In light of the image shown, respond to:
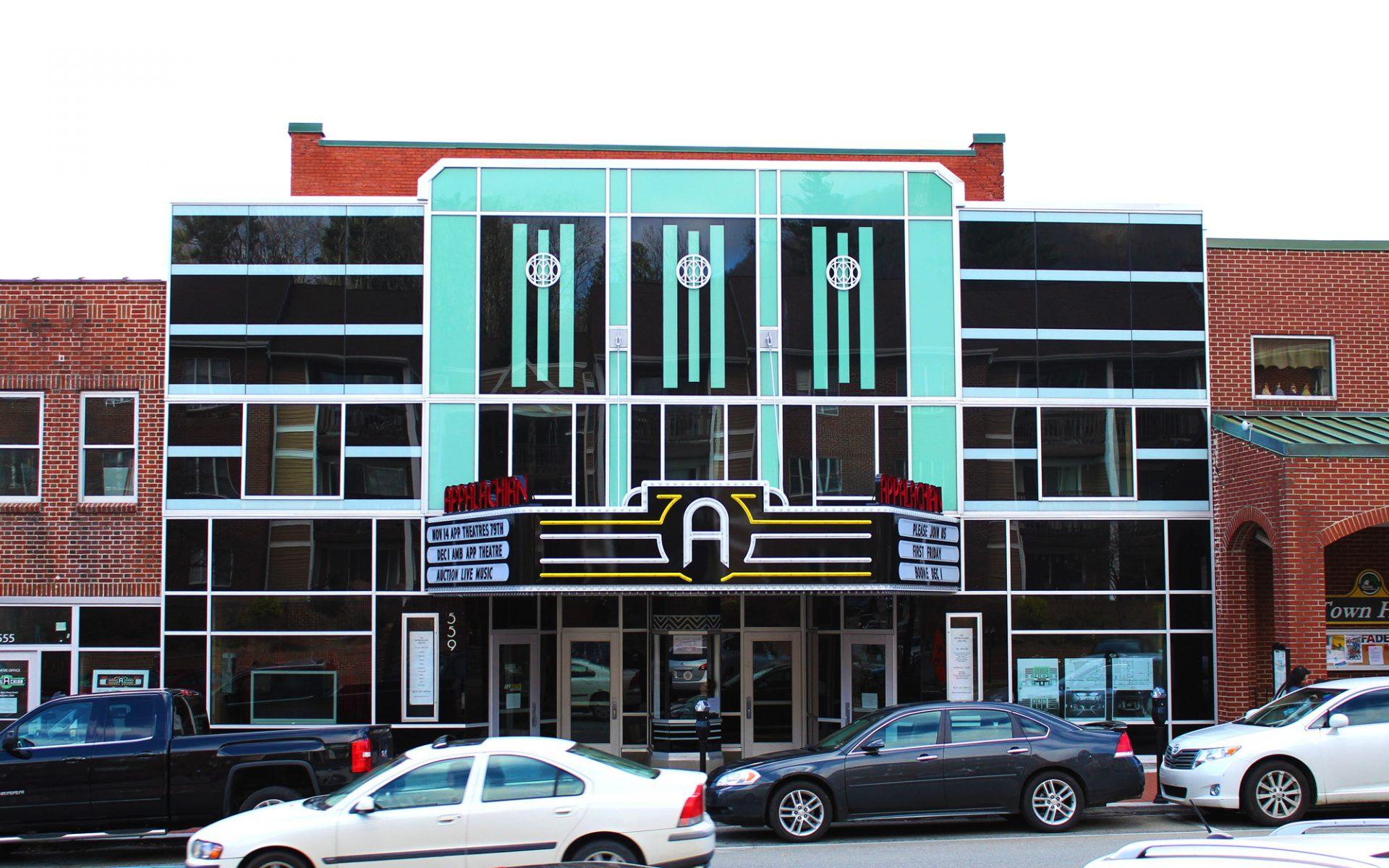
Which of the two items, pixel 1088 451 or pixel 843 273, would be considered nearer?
pixel 843 273

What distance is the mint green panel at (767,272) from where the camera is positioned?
64.8 ft

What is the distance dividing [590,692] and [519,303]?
247 inches

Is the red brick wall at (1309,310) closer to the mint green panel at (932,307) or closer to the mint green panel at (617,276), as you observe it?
the mint green panel at (932,307)

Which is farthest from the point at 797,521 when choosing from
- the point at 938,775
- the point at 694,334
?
the point at 938,775

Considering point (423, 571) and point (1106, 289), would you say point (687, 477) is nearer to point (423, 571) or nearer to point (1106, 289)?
point (423, 571)

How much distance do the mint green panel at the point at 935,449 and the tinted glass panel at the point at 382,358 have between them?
7712 millimetres

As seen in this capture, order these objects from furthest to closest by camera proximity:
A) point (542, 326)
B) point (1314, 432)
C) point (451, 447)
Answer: point (542, 326) → point (451, 447) → point (1314, 432)

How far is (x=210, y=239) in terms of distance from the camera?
19.7 m

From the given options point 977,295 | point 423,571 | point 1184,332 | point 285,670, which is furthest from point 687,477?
point 1184,332

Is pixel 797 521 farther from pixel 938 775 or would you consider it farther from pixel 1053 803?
pixel 1053 803

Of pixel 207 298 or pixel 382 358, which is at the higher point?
pixel 207 298

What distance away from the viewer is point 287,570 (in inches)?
760

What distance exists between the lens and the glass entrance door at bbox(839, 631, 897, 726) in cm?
1977

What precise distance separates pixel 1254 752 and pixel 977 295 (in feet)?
28.3
